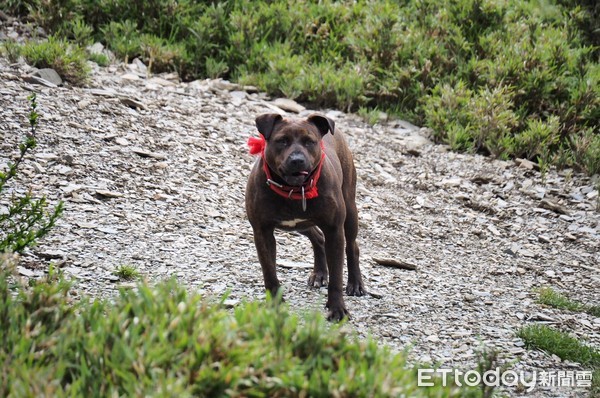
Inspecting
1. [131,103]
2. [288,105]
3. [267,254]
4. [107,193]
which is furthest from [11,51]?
[267,254]

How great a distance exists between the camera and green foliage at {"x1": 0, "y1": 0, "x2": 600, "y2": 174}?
10.6m

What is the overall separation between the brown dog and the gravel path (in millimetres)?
423

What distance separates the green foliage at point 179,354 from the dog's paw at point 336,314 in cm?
196

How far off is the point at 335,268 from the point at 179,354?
8.17 ft

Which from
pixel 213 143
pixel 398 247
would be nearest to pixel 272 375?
pixel 398 247

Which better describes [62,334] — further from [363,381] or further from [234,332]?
[363,381]

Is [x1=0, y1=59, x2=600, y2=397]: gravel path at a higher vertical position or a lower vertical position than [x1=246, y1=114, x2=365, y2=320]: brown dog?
lower

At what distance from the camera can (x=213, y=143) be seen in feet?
A: 30.2

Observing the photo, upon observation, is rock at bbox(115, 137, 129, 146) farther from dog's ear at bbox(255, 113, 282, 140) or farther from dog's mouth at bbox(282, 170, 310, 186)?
dog's mouth at bbox(282, 170, 310, 186)

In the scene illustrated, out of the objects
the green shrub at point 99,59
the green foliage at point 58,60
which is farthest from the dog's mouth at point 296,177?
the green shrub at point 99,59

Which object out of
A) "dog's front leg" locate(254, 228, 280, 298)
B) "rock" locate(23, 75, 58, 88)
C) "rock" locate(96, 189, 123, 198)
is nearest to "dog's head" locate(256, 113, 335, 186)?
"dog's front leg" locate(254, 228, 280, 298)

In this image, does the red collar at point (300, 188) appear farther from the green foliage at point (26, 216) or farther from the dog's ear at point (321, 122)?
the green foliage at point (26, 216)

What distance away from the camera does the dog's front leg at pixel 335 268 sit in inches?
221

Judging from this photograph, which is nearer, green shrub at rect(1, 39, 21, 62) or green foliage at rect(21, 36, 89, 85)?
green foliage at rect(21, 36, 89, 85)
